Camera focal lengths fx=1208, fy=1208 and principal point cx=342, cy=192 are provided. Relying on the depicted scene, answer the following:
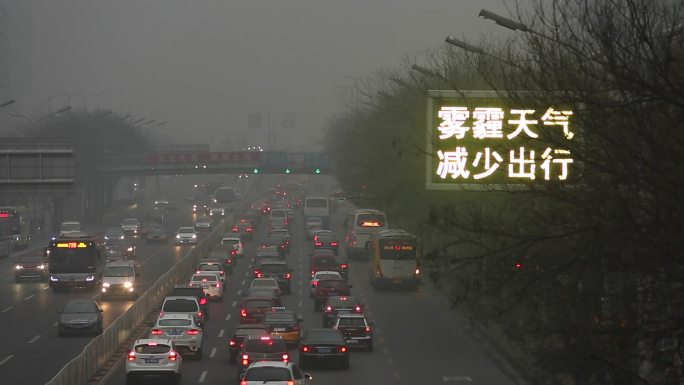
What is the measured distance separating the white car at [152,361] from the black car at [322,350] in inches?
188

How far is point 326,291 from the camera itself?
5556cm

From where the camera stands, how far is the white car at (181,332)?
1538 inches

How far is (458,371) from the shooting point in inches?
1471

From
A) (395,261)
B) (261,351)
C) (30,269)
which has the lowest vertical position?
(30,269)

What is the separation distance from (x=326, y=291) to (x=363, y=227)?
26.0m

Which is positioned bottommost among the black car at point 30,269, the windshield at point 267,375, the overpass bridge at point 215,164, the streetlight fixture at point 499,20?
the black car at point 30,269

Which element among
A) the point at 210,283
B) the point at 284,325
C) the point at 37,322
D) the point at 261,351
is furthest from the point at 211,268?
the point at 261,351

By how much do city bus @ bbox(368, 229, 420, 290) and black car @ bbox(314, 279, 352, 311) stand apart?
6904mm

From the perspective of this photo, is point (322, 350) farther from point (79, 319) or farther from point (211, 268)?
point (211, 268)

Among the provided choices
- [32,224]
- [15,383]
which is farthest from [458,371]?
[32,224]

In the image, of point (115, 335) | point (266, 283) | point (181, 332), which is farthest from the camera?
point (266, 283)

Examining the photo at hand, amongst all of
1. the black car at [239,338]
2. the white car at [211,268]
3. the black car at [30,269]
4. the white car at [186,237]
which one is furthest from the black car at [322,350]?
the white car at [186,237]

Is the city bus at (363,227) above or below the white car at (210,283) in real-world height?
above

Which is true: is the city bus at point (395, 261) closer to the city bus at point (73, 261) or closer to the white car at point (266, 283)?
the white car at point (266, 283)
